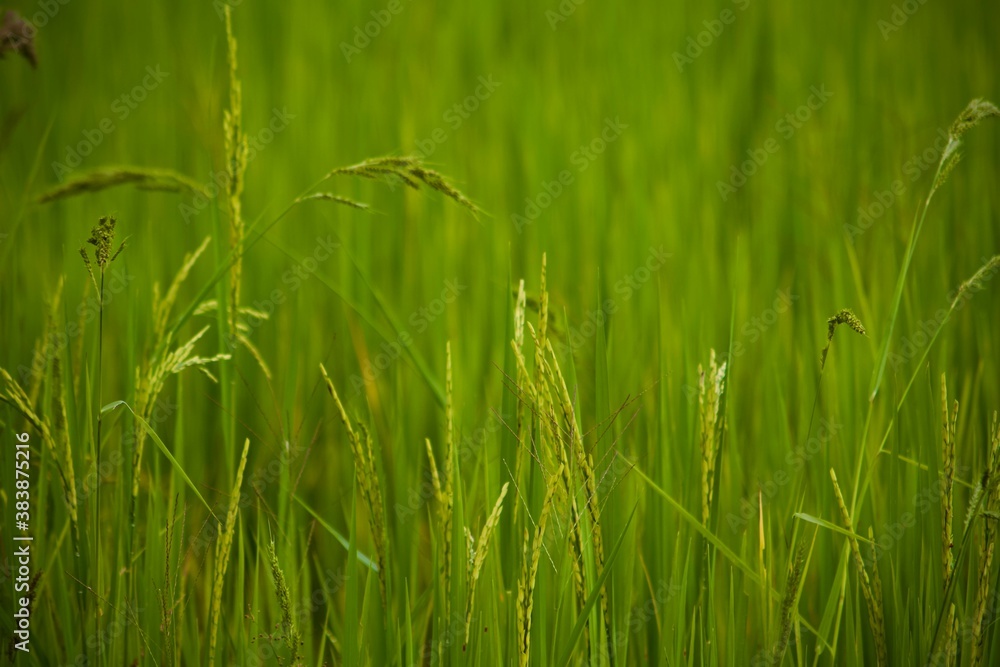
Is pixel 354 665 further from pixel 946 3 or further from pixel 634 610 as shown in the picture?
pixel 946 3

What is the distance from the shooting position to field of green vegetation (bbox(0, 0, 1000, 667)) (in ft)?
3.08

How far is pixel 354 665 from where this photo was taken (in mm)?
898

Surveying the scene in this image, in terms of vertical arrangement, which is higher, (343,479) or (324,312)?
(324,312)

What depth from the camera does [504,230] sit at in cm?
219

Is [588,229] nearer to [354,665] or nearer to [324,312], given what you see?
[324,312]

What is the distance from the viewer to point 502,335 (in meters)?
1.15

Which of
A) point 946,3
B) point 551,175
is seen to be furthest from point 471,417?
point 946,3

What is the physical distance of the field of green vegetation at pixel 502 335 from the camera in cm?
94

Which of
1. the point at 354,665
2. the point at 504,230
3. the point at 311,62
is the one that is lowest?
the point at 354,665

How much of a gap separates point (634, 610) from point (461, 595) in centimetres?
36

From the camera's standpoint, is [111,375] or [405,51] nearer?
[111,375]

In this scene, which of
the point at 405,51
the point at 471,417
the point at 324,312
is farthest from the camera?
the point at 405,51

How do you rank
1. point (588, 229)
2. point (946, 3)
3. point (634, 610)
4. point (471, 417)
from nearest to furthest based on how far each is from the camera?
point (634, 610) < point (471, 417) < point (588, 229) < point (946, 3)

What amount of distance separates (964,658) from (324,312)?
1.57 meters
